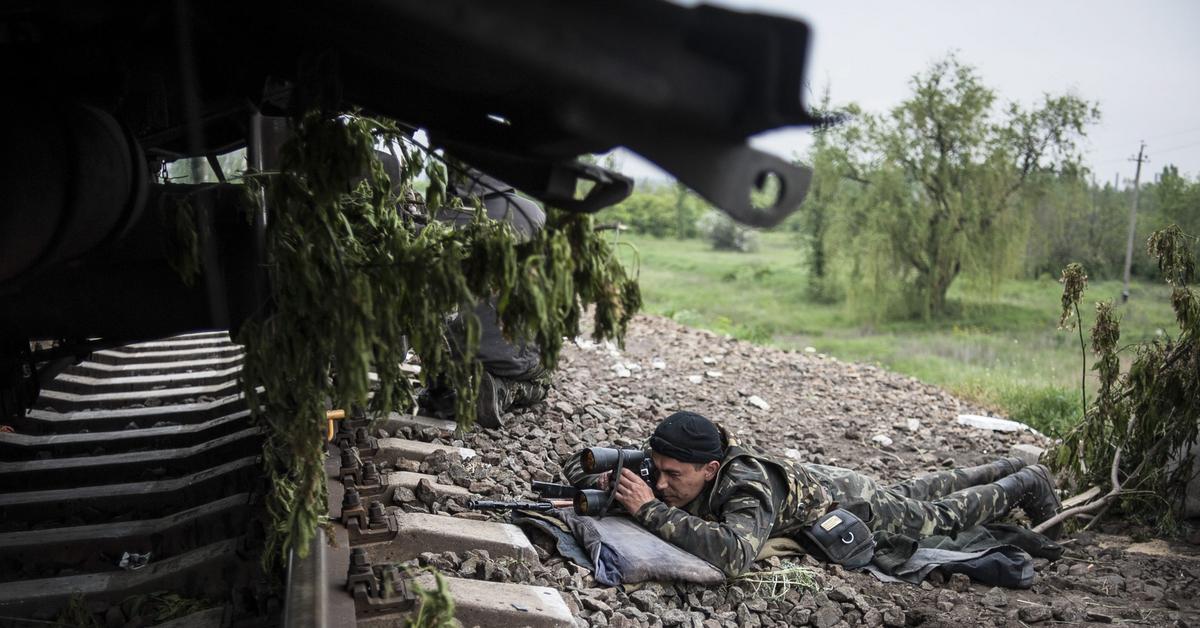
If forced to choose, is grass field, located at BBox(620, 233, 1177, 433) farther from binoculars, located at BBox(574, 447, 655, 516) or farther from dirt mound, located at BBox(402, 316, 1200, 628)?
binoculars, located at BBox(574, 447, 655, 516)

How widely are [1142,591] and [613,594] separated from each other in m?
2.78

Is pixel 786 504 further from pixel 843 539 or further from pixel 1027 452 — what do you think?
pixel 1027 452

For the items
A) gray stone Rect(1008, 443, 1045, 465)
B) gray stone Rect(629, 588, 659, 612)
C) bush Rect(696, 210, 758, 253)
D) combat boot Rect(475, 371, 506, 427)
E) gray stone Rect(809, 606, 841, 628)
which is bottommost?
gray stone Rect(1008, 443, 1045, 465)

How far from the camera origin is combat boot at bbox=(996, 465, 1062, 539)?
5672 mm

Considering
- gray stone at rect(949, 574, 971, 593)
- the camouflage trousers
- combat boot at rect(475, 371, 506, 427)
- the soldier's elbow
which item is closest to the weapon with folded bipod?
the soldier's elbow

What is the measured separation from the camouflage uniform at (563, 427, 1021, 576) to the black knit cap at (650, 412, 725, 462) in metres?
0.15

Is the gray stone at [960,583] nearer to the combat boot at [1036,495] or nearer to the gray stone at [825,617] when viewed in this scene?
the gray stone at [825,617]

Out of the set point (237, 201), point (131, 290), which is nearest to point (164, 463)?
point (131, 290)

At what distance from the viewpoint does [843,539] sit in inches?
178

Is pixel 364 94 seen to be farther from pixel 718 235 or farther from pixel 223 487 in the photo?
pixel 718 235

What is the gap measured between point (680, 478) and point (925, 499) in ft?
6.47

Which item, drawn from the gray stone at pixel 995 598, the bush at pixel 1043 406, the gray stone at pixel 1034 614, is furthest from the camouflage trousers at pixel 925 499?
the bush at pixel 1043 406

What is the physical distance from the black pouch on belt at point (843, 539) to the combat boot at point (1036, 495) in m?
1.58

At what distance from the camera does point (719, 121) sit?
186cm
